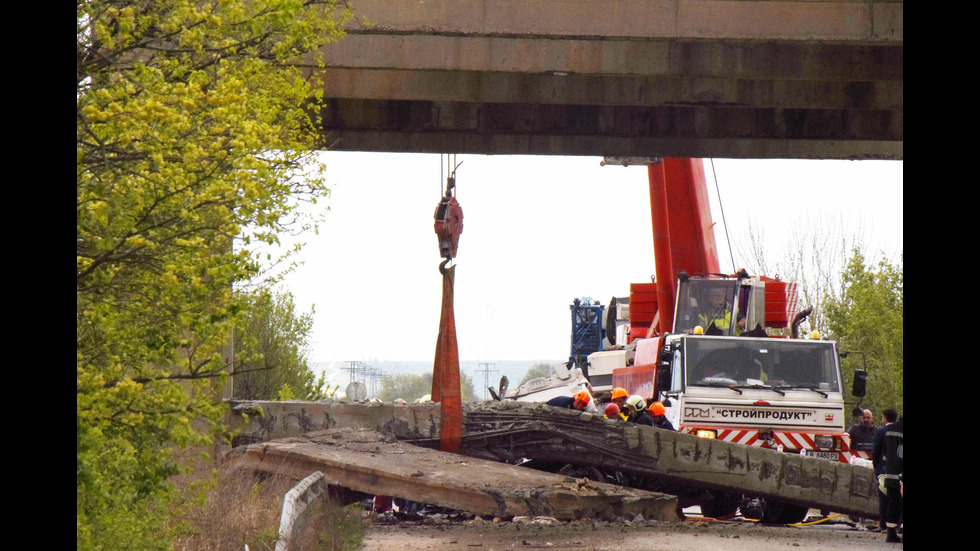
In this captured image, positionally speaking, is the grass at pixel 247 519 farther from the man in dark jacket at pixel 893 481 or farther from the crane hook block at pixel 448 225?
the man in dark jacket at pixel 893 481

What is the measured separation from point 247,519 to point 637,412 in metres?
8.12

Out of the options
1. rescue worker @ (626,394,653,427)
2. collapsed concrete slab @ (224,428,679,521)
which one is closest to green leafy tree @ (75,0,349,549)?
collapsed concrete slab @ (224,428,679,521)

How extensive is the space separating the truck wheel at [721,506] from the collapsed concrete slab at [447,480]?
3.23m

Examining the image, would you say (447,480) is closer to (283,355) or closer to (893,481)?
(893,481)

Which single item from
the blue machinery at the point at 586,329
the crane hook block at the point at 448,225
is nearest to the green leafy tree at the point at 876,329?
the blue machinery at the point at 586,329

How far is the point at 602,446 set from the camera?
15461 mm

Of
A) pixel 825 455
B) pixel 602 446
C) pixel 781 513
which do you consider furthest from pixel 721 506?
pixel 602 446

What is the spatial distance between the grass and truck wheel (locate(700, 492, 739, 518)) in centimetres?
609

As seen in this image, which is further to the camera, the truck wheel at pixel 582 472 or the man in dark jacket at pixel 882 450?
the truck wheel at pixel 582 472

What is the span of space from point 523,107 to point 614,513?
5.94 metres

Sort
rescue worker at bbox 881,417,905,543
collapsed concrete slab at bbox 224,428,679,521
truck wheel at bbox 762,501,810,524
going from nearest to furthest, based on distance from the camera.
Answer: collapsed concrete slab at bbox 224,428,679,521
rescue worker at bbox 881,417,905,543
truck wheel at bbox 762,501,810,524

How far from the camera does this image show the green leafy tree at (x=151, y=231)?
5391mm

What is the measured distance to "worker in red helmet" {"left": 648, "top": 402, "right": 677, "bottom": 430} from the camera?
16.6 meters

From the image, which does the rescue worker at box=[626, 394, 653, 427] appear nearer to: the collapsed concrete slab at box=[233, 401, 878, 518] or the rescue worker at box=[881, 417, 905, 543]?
the collapsed concrete slab at box=[233, 401, 878, 518]
